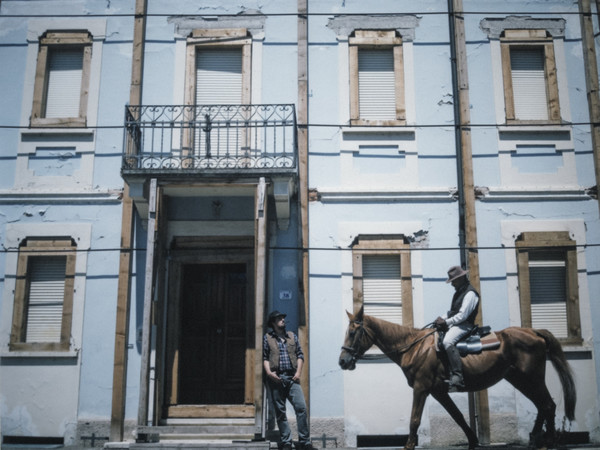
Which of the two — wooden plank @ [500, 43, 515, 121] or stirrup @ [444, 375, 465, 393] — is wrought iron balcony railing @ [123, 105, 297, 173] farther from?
stirrup @ [444, 375, 465, 393]

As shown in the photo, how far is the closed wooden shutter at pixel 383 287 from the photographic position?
998cm

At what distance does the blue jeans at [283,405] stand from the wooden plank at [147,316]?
183 cm

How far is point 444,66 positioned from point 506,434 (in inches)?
249

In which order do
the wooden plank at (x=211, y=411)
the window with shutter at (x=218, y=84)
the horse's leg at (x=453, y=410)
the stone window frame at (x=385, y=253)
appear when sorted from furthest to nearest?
the window with shutter at (x=218, y=84) → the stone window frame at (x=385, y=253) → the wooden plank at (x=211, y=411) → the horse's leg at (x=453, y=410)

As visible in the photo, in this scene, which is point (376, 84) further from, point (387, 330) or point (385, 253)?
point (387, 330)

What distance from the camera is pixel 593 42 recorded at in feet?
34.8

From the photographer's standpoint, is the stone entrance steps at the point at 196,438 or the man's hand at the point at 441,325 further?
the stone entrance steps at the point at 196,438

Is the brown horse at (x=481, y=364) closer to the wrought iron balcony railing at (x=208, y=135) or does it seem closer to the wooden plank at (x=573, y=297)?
the wooden plank at (x=573, y=297)

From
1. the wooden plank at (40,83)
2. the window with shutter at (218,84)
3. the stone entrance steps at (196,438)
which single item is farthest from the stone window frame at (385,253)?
the wooden plank at (40,83)

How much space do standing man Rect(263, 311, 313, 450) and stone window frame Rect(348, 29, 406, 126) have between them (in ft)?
13.7

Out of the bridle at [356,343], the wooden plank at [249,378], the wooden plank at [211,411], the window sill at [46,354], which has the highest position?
the bridle at [356,343]

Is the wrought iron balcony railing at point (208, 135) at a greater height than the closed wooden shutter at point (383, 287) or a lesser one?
greater

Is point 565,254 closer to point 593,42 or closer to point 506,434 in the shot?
point 506,434

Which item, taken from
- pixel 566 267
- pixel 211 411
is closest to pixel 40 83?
pixel 211 411
